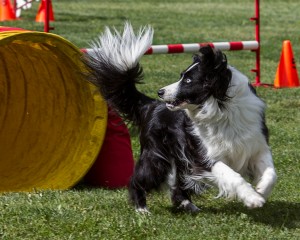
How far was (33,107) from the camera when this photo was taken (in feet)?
24.8

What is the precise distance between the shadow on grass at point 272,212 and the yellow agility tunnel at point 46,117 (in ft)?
4.10

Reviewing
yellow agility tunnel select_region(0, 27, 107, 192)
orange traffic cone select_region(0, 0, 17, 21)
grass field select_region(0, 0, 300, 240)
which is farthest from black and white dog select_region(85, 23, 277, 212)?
orange traffic cone select_region(0, 0, 17, 21)

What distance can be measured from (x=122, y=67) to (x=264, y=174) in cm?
132

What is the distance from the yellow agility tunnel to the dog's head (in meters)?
1.09

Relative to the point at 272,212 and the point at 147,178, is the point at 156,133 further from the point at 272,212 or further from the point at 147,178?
the point at 272,212

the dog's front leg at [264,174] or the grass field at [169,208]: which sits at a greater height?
the dog's front leg at [264,174]

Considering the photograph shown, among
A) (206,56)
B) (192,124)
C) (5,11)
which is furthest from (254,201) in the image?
(5,11)

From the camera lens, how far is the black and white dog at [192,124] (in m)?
5.79

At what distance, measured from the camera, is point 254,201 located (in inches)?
219

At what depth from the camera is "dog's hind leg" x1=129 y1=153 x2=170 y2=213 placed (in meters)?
6.14

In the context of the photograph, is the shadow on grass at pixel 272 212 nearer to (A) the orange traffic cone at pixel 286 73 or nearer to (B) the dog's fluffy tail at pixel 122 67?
(B) the dog's fluffy tail at pixel 122 67

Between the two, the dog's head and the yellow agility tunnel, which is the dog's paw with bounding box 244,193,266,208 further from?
the yellow agility tunnel

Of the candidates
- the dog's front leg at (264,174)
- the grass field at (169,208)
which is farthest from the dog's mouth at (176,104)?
the grass field at (169,208)

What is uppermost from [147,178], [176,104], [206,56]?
[206,56]
